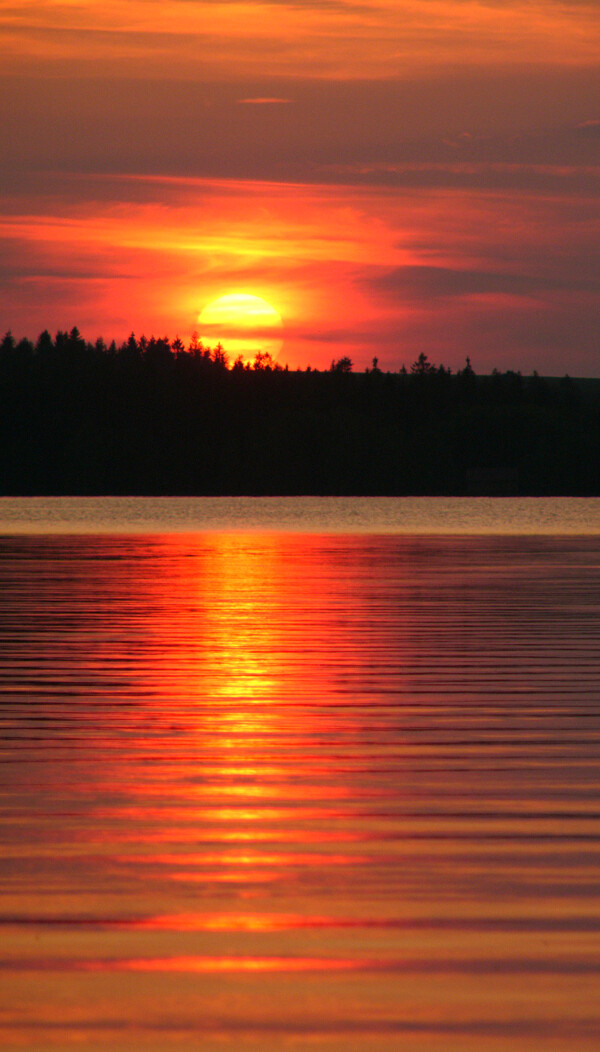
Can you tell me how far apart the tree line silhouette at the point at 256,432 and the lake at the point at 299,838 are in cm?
11227

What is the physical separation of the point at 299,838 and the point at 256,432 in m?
140

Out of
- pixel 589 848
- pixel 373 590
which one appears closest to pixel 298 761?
pixel 589 848

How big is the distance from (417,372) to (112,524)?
125985mm

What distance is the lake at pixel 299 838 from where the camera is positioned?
4.03m

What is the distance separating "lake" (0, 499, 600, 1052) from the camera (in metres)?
4.03

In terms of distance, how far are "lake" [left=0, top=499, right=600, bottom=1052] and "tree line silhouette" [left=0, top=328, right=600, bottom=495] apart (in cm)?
11227

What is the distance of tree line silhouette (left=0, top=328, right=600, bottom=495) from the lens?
5261 inches

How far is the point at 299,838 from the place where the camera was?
5824 millimetres

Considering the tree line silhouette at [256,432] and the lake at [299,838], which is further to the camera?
the tree line silhouette at [256,432]

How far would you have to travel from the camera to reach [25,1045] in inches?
148

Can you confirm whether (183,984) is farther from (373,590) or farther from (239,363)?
(239,363)

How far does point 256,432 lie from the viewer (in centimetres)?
14588

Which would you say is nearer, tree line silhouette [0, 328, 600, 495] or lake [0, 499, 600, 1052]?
lake [0, 499, 600, 1052]

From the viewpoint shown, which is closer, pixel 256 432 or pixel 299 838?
pixel 299 838
